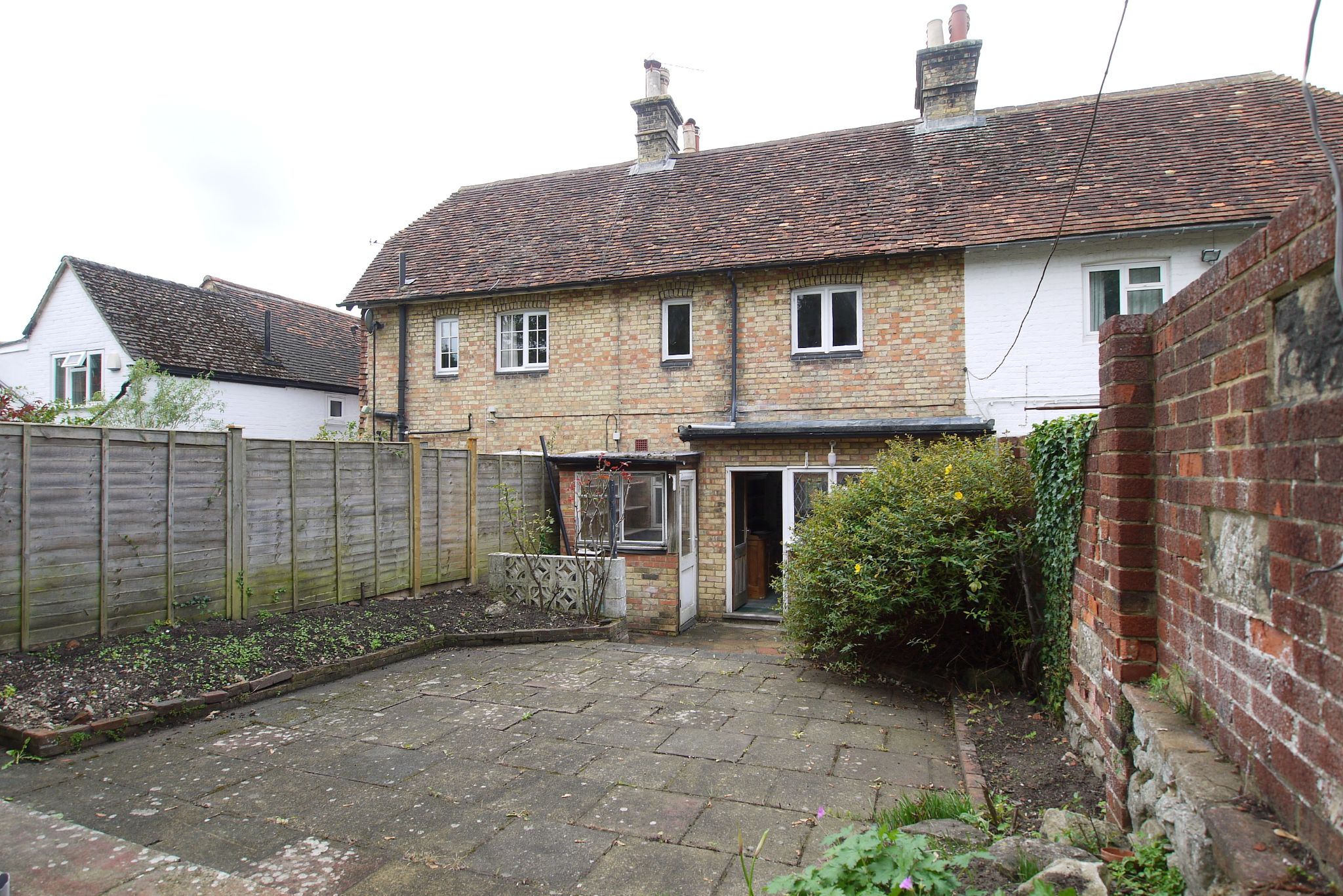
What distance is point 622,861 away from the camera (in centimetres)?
336

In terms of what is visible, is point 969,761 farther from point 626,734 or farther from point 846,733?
point 626,734

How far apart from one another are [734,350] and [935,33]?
6.85m

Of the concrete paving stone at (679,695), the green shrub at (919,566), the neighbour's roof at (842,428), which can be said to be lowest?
the concrete paving stone at (679,695)

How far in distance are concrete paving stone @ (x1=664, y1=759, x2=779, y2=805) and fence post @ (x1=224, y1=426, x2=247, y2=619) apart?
5.13 m

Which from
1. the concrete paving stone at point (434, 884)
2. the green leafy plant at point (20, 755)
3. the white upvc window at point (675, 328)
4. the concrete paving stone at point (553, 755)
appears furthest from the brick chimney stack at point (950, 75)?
the green leafy plant at point (20, 755)

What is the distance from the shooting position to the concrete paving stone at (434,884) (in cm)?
312

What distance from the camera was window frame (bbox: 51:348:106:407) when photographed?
17.3 metres

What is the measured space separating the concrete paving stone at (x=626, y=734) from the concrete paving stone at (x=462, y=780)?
28.7 inches

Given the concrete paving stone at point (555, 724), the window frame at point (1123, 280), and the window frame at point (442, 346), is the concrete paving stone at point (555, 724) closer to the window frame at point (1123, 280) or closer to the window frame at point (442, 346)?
the window frame at point (1123, 280)

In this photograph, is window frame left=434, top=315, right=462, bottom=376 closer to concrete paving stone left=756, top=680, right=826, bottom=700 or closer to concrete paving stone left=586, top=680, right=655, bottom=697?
concrete paving stone left=586, top=680, right=655, bottom=697

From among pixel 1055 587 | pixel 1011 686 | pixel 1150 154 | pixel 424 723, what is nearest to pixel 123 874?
pixel 424 723

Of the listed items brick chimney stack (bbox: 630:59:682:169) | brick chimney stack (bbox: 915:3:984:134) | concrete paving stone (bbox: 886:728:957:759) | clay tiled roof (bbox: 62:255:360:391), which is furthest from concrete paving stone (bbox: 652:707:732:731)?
clay tiled roof (bbox: 62:255:360:391)

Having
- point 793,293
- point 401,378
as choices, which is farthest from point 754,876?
point 401,378

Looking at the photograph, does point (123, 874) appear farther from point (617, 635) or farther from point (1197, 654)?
point (617, 635)
